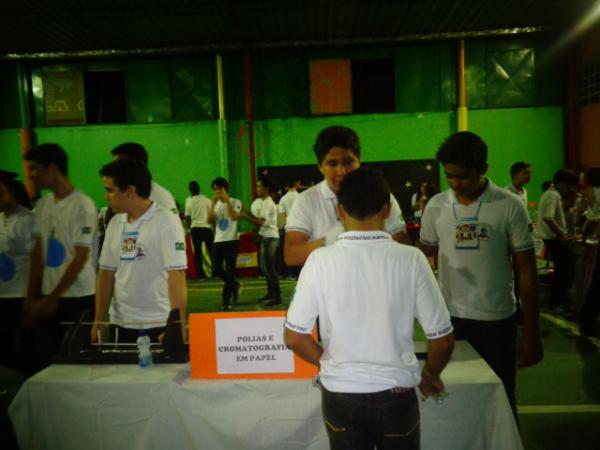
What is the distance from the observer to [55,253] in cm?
282

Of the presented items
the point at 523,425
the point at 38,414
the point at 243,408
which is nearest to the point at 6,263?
the point at 38,414

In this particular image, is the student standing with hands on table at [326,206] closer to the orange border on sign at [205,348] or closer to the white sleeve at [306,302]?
the orange border on sign at [205,348]

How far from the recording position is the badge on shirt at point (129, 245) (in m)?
2.30

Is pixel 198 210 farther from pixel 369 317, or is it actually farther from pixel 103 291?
pixel 369 317

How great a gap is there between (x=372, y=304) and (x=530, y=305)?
1158 mm

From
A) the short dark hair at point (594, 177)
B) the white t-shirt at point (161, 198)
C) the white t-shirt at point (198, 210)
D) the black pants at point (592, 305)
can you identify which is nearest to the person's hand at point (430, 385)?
the white t-shirt at point (161, 198)

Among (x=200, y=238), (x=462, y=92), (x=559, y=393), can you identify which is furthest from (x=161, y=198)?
(x=462, y=92)

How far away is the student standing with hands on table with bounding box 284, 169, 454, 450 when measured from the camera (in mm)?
1302

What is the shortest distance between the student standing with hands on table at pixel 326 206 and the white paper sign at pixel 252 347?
16.1 inches

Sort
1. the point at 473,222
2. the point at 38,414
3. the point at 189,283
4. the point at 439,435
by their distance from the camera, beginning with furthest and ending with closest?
the point at 189,283, the point at 473,222, the point at 38,414, the point at 439,435

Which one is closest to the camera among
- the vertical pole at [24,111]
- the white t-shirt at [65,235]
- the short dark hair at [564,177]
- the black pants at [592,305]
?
the white t-shirt at [65,235]

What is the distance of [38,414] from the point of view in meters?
1.95

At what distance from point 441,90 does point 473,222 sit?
29.8 feet

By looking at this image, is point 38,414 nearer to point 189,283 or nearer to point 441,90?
point 189,283
